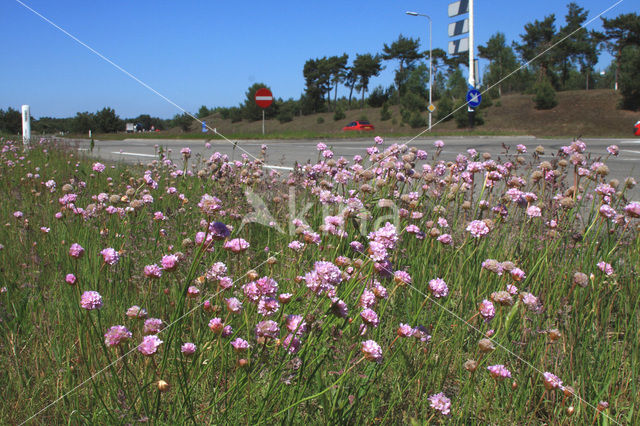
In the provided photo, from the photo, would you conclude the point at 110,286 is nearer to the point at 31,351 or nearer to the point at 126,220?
the point at 31,351

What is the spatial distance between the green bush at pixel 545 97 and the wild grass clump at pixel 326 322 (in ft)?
128

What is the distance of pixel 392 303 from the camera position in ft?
7.11

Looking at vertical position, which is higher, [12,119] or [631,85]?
[631,85]

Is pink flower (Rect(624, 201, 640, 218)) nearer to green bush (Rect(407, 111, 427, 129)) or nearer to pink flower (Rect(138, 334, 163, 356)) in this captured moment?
pink flower (Rect(138, 334, 163, 356))

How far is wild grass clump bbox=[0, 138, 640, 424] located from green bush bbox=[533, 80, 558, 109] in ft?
128

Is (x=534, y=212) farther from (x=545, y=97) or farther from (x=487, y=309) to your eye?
(x=545, y=97)

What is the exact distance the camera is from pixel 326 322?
145 centimetres

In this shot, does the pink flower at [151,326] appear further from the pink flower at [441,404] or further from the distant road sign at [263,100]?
the distant road sign at [263,100]

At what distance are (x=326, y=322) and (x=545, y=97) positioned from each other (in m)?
41.5

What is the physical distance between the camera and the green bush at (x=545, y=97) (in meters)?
37.9

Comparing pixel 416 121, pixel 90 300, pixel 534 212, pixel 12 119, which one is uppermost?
pixel 416 121

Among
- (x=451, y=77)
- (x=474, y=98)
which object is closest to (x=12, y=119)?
(x=474, y=98)

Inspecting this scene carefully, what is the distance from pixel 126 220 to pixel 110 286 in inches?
38.6

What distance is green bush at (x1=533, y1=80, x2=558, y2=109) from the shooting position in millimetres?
37884
